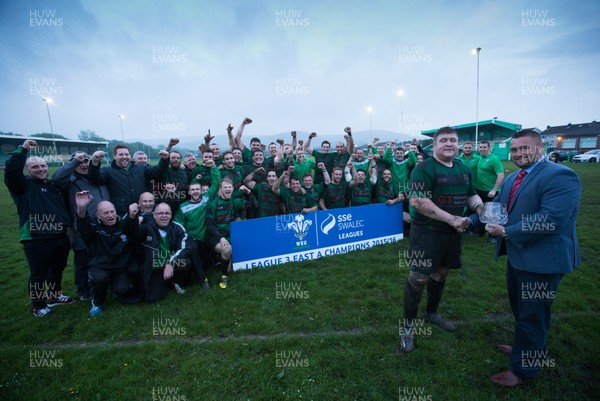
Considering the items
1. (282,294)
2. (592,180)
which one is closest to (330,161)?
(282,294)

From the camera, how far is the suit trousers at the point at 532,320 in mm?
2713

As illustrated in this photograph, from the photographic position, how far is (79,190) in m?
4.92

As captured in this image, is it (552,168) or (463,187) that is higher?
(552,168)

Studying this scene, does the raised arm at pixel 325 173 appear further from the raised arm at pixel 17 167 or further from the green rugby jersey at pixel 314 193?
the raised arm at pixel 17 167

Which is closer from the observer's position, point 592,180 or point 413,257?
point 413,257

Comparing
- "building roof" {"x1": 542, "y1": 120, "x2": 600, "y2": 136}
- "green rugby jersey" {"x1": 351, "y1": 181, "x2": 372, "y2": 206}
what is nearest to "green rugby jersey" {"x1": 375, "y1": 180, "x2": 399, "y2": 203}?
"green rugby jersey" {"x1": 351, "y1": 181, "x2": 372, "y2": 206}

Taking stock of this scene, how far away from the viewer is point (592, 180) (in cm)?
1766

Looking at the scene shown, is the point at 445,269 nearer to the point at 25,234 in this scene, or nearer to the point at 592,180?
the point at 25,234

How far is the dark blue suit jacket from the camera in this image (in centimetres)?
254

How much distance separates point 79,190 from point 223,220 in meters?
2.61

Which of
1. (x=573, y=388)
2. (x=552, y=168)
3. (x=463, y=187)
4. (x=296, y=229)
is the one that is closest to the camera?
(x=552, y=168)

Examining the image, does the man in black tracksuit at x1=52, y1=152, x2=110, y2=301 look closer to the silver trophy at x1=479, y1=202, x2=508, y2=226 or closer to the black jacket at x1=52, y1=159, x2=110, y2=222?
the black jacket at x1=52, y1=159, x2=110, y2=222

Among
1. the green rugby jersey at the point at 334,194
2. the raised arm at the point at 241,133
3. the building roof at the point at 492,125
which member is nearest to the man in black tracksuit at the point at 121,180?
the raised arm at the point at 241,133

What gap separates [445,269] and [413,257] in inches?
24.7
